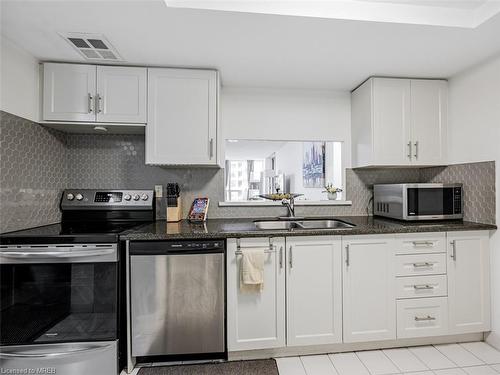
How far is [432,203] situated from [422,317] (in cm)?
91

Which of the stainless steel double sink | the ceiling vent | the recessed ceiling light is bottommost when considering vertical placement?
the stainless steel double sink

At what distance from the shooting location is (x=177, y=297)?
6.14 ft

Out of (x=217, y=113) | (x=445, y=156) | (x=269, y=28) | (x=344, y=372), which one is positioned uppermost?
(x=269, y=28)

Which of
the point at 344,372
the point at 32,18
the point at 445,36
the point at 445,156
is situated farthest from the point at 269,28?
the point at 344,372

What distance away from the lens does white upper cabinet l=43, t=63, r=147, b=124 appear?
2.11 m

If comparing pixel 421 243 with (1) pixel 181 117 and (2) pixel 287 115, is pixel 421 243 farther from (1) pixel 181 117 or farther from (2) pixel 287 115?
(1) pixel 181 117

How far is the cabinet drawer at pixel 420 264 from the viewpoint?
6.84 feet

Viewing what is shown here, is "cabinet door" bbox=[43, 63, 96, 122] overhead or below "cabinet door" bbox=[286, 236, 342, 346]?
overhead

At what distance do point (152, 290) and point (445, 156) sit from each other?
2696 millimetres

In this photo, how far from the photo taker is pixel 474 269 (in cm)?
215

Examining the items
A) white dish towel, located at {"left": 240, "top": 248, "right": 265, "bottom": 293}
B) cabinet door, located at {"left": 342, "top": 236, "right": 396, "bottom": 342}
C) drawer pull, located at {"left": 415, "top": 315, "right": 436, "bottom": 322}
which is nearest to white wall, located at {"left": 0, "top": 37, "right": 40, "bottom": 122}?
white dish towel, located at {"left": 240, "top": 248, "right": 265, "bottom": 293}

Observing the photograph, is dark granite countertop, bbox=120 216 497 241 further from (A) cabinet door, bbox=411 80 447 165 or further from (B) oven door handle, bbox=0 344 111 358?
(B) oven door handle, bbox=0 344 111 358

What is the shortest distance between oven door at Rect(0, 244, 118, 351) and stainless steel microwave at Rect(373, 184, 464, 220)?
2225 mm

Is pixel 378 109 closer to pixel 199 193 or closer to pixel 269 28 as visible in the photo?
pixel 269 28
